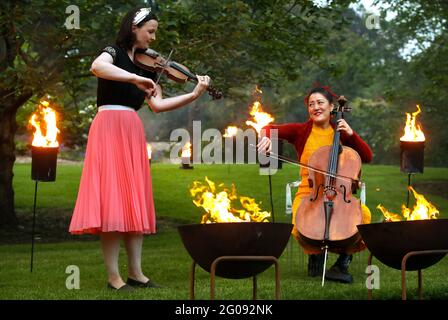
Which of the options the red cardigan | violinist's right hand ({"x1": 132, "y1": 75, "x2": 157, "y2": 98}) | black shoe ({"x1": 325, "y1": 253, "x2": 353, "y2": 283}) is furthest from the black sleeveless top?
black shoe ({"x1": 325, "y1": 253, "x2": 353, "y2": 283})

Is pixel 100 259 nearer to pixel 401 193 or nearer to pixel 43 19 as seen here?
pixel 43 19

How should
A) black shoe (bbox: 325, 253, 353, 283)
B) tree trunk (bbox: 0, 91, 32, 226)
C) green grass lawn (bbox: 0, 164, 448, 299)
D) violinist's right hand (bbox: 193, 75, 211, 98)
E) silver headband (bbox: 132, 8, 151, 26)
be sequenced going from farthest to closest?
tree trunk (bbox: 0, 91, 32, 226) < black shoe (bbox: 325, 253, 353, 283) < green grass lawn (bbox: 0, 164, 448, 299) < silver headband (bbox: 132, 8, 151, 26) < violinist's right hand (bbox: 193, 75, 211, 98)

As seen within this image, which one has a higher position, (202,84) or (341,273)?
(202,84)

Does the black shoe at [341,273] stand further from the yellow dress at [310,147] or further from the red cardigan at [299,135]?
the red cardigan at [299,135]

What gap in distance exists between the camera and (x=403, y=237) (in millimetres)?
5512

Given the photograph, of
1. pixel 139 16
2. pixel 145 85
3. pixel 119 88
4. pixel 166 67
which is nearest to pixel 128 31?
pixel 139 16

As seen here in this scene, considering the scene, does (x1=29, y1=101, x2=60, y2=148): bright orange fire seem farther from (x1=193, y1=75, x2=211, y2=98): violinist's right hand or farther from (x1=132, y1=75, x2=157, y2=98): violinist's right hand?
(x1=193, y1=75, x2=211, y2=98): violinist's right hand

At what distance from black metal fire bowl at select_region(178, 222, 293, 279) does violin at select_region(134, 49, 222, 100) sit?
1.34m

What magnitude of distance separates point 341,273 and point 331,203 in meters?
0.96

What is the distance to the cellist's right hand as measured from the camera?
7297 mm

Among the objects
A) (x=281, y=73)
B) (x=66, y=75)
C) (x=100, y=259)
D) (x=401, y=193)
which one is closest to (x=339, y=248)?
(x=100, y=259)

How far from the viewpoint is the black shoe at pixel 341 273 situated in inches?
309

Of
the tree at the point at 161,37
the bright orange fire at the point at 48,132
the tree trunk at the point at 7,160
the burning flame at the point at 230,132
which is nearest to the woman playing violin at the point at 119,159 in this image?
the bright orange fire at the point at 48,132

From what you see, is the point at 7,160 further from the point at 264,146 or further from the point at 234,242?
the point at 234,242
